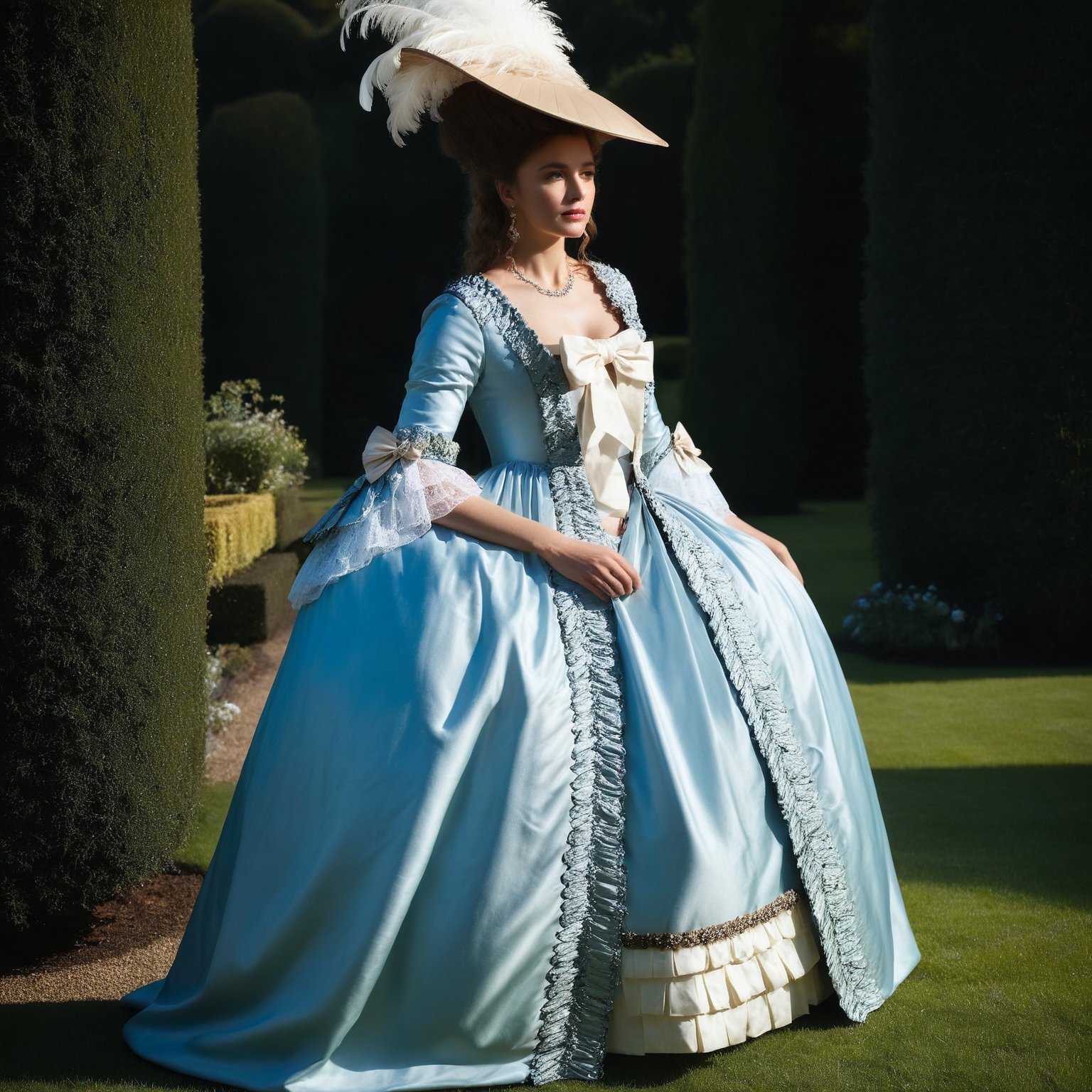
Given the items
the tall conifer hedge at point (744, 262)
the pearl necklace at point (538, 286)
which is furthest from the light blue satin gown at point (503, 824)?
the tall conifer hedge at point (744, 262)

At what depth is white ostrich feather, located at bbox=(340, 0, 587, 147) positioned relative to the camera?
260cm

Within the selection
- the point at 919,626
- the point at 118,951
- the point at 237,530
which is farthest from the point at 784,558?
the point at 237,530

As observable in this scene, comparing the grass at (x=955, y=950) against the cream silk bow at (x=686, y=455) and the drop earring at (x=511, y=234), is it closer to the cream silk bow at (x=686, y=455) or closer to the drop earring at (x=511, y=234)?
the cream silk bow at (x=686, y=455)

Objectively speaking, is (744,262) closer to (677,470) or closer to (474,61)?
(677,470)

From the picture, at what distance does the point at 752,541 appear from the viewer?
2.83 meters

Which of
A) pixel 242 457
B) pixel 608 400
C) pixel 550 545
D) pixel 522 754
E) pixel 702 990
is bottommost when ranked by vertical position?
pixel 702 990

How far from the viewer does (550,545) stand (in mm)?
2484

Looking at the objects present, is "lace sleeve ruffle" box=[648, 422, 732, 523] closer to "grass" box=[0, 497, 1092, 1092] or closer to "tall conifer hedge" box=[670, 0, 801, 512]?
"grass" box=[0, 497, 1092, 1092]

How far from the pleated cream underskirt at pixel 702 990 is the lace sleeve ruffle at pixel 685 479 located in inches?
35.9

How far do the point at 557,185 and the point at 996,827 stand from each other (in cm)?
254

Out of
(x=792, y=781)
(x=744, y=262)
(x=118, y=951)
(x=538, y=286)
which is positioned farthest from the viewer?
(x=744, y=262)

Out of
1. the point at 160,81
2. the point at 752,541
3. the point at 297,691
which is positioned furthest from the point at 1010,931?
the point at 160,81

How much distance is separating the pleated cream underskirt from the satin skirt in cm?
6

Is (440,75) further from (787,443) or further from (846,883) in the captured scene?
(787,443)
